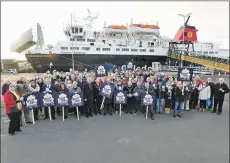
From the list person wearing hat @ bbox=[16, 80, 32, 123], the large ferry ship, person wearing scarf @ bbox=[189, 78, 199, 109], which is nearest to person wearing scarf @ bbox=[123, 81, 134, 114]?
person wearing scarf @ bbox=[189, 78, 199, 109]

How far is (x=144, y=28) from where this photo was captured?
37.3m

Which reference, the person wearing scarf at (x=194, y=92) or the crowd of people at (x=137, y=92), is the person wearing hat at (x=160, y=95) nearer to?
the crowd of people at (x=137, y=92)

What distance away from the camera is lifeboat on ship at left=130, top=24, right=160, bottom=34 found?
1437 inches

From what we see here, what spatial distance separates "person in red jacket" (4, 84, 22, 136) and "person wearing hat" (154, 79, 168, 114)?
196 inches

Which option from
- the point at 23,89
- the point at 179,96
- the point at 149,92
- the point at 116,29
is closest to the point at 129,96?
the point at 149,92

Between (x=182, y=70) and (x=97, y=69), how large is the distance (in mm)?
3696

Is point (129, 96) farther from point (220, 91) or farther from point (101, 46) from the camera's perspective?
point (101, 46)

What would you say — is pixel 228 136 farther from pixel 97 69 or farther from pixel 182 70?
pixel 97 69

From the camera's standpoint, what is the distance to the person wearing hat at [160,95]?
7330 mm

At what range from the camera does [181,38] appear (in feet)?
112

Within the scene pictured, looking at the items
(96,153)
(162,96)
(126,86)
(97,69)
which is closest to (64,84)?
(97,69)

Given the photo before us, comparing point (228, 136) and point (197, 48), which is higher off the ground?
point (197, 48)

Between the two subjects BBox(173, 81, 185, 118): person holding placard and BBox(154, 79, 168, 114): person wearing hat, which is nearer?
BBox(173, 81, 185, 118): person holding placard

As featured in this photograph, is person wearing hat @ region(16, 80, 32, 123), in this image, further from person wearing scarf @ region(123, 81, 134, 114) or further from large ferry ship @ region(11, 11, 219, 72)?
large ferry ship @ region(11, 11, 219, 72)
